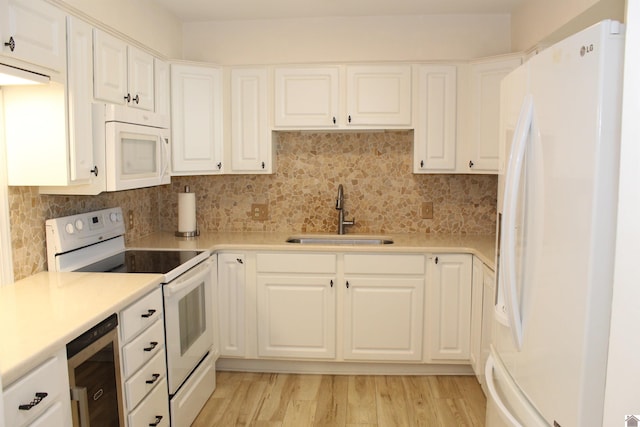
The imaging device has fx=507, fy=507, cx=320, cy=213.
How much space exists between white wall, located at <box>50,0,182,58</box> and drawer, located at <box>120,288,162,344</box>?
1.31 m

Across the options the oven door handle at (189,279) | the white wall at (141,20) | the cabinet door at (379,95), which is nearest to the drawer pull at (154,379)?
the oven door handle at (189,279)

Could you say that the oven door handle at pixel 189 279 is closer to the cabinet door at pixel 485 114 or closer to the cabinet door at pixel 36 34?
the cabinet door at pixel 36 34

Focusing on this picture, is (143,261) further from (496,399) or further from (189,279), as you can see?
(496,399)

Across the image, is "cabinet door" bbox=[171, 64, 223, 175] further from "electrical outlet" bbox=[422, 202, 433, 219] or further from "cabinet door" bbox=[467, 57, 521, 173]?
"cabinet door" bbox=[467, 57, 521, 173]

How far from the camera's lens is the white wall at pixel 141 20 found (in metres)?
2.48

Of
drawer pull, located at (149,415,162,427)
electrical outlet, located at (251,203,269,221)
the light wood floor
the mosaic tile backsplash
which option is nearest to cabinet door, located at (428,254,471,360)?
the light wood floor

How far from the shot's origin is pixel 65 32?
219cm

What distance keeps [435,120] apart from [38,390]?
9.02ft

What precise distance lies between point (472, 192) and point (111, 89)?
253 cm

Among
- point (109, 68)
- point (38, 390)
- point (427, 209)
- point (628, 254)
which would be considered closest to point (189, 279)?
point (109, 68)

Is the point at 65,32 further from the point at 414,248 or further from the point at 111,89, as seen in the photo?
the point at 414,248

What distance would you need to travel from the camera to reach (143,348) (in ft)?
7.18

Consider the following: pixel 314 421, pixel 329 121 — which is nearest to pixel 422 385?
pixel 314 421

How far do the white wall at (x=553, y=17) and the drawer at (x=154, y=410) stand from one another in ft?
8.69
